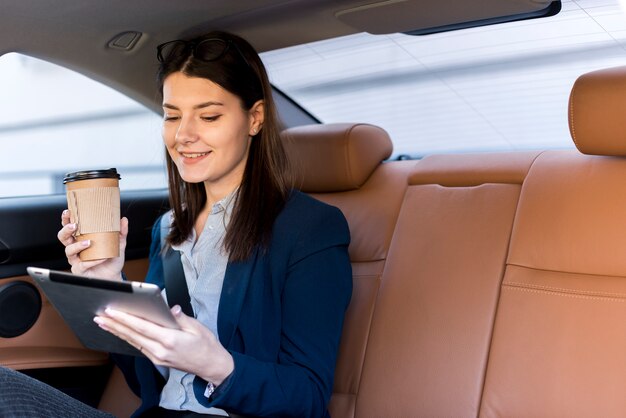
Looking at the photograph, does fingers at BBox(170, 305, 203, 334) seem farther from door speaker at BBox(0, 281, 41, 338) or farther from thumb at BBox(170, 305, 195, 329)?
door speaker at BBox(0, 281, 41, 338)

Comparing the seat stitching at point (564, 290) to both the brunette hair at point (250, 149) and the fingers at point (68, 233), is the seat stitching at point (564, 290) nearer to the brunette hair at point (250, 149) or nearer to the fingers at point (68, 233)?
the brunette hair at point (250, 149)

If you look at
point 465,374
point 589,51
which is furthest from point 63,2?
point 589,51

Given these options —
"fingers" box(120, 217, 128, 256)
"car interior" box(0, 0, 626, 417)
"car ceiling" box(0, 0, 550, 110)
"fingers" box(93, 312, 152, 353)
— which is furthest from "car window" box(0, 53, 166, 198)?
"fingers" box(93, 312, 152, 353)

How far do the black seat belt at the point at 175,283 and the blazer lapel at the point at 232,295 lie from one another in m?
0.13

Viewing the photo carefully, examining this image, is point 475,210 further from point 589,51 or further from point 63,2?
point 63,2

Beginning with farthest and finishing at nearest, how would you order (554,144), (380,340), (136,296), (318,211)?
(554,144) → (380,340) → (318,211) → (136,296)

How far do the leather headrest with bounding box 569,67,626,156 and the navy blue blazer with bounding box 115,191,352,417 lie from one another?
59 cm

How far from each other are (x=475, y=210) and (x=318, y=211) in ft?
1.41

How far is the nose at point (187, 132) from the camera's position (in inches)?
75.4

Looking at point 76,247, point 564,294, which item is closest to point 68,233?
point 76,247

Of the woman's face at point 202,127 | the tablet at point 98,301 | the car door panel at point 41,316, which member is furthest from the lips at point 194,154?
the car door panel at point 41,316

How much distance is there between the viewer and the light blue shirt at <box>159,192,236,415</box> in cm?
189

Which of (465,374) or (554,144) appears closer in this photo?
(465,374)

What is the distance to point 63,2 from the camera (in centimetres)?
209
